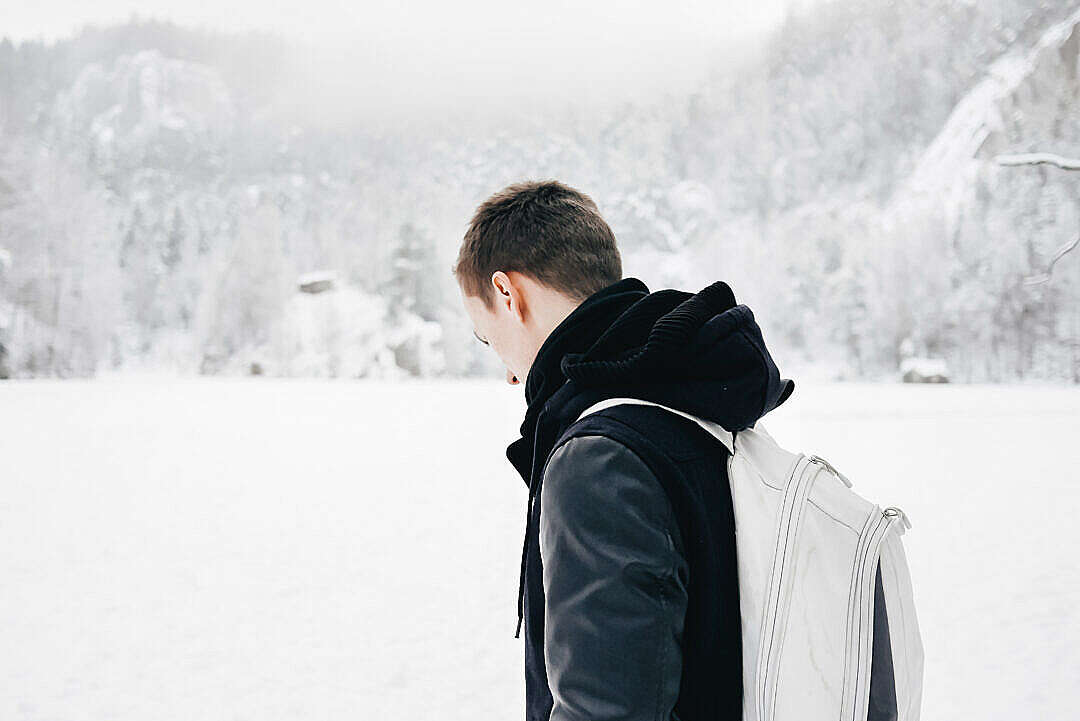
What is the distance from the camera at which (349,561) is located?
14.7ft

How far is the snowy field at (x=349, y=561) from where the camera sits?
2.93m

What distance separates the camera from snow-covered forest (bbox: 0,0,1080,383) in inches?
581

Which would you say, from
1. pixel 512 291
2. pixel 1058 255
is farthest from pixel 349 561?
pixel 1058 255

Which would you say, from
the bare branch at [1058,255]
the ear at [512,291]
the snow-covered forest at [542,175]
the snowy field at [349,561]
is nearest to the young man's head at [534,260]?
the ear at [512,291]

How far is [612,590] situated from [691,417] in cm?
16

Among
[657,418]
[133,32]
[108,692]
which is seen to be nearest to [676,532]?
[657,418]

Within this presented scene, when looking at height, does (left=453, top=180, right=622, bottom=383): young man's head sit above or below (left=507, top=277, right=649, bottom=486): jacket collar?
above

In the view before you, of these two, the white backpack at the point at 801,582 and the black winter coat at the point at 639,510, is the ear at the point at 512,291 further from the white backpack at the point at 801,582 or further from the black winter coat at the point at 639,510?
the white backpack at the point at 801,582

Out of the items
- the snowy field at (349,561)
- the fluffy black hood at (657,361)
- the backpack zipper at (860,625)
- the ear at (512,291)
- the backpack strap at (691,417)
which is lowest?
the snowy field at (349,561)

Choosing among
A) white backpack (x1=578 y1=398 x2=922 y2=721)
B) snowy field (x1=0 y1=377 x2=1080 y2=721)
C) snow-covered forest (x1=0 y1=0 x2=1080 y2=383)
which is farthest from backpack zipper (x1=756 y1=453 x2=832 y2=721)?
snow-covered forest (x1=0 y1=0 x2=1080 y2=383)

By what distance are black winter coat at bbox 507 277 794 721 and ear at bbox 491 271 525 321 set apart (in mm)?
59

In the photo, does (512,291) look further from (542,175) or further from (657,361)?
(542,175)

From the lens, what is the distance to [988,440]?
24.6 ft

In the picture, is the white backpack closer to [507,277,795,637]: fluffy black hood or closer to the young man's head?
[507,277,795,637]: fluffy black hood
